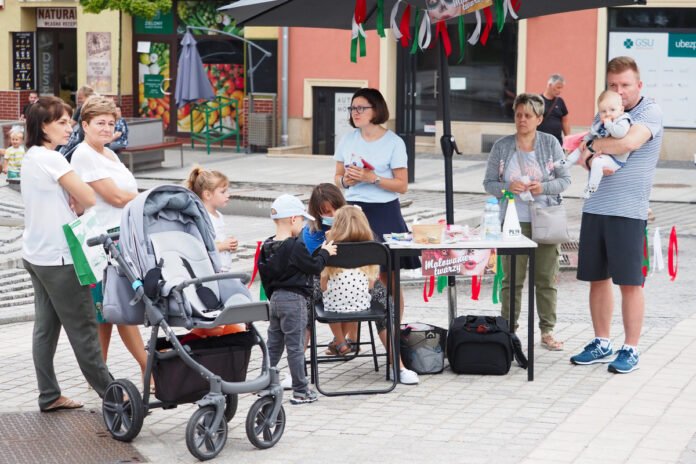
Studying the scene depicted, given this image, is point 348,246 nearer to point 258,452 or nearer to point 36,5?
point 258,452

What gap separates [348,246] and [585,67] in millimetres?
17468

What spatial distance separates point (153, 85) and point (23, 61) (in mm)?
3642

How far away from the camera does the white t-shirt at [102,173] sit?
23.3 ft

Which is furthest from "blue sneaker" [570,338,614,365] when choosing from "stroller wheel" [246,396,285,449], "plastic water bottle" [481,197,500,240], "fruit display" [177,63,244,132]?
A: "fruit display" [177,63,244,132]

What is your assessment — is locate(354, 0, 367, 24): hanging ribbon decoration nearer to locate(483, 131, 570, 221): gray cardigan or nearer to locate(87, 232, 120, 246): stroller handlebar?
locate(483, 131, 570, 221): gray cardigan

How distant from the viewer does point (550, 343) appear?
862cm

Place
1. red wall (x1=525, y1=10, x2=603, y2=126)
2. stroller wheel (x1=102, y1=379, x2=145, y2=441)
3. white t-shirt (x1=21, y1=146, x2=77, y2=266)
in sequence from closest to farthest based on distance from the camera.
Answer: stroller wheel (x1=102, y1=379, x2=145, y2=441)
white t-shirt (x1=21, y1=146, x2=77, y2=266)
red wall (x1=525, y1=10, x2=603, y2=126)

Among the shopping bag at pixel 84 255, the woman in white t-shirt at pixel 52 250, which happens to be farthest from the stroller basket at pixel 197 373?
the woman in white t-shirt at pixel 52 250

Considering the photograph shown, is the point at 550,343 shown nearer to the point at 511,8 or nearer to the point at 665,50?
the point at 511,8

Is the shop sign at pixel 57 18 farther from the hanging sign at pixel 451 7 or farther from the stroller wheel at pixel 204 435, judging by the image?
the stroller wheel at pixel 204 435

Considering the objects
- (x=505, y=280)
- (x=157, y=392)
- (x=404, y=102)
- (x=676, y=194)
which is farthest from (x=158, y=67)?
(x=157, y=392)

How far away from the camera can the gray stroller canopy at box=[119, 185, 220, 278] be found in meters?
6.60

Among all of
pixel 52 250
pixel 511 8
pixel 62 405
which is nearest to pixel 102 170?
pixel 52 250

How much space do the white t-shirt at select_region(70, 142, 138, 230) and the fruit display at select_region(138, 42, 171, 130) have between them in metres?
21.1
